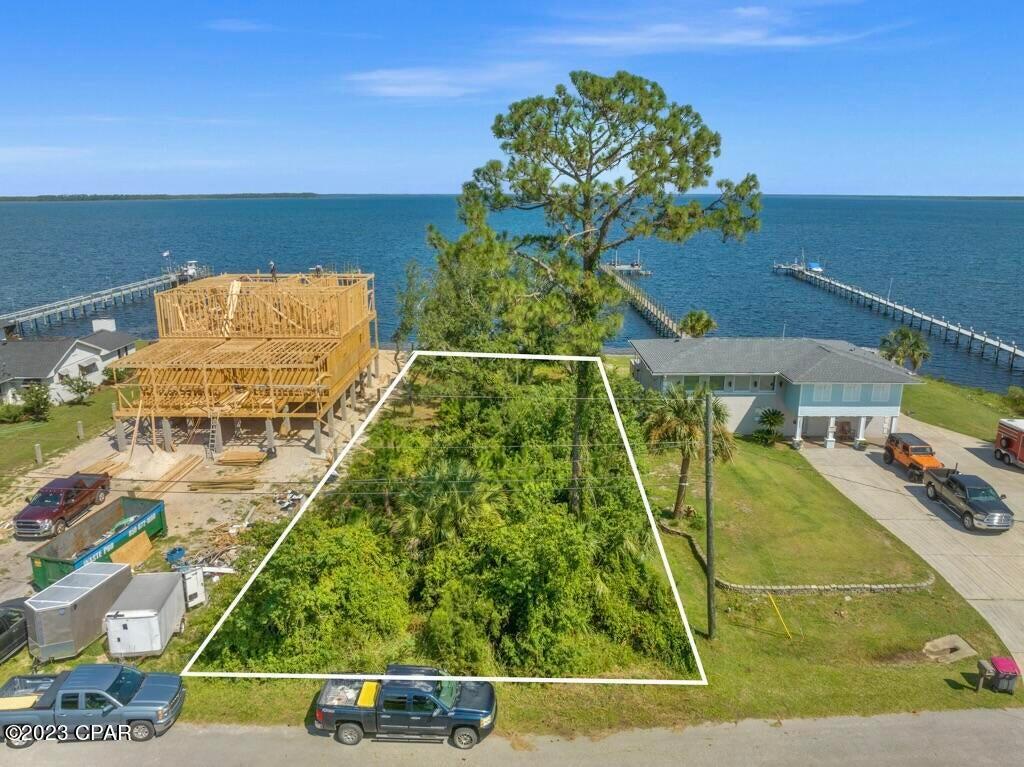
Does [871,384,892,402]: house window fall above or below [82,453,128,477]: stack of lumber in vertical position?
above

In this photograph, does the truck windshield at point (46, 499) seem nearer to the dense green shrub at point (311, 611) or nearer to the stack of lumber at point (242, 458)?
the stack of lumber at point (242, 458)

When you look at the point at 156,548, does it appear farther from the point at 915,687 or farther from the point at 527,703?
the point at 915,687

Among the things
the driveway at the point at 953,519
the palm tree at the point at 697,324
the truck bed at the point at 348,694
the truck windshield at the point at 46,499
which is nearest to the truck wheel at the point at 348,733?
the truck bed at the point at 348,694

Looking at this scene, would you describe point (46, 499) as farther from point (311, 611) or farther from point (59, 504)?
point (311, 611)

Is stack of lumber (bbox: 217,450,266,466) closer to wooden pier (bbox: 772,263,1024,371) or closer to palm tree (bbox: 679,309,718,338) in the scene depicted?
palm tree (bbox: 679,309,718,338)

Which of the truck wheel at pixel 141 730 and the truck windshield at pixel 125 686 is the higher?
the truck windshield at pixel 125 686

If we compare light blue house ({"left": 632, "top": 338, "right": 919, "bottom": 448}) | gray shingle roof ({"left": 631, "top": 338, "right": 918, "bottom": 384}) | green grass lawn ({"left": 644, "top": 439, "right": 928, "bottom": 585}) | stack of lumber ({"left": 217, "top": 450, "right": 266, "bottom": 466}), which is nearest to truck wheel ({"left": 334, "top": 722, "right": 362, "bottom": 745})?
green grass lawn ({"left": 644, "top": 439, "right": 928, "bottom": 585})

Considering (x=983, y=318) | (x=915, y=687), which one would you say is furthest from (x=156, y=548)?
(x=983, y=318)
